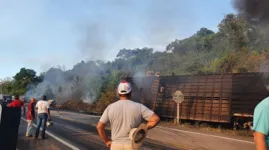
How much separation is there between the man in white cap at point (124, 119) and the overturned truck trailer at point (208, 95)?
420 inches

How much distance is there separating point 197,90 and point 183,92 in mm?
950

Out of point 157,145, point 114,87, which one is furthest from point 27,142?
point 114,87

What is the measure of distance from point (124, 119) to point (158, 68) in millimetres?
44328

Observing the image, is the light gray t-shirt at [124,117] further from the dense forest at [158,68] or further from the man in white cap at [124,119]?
the dense forest at [158,68]

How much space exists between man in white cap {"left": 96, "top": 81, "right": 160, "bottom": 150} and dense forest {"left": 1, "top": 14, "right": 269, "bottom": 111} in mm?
13499

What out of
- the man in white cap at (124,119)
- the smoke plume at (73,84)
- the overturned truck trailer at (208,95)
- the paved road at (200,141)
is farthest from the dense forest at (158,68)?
the man in white cap at (124,119)

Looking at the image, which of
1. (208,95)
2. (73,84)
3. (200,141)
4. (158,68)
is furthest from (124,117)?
(158,68)

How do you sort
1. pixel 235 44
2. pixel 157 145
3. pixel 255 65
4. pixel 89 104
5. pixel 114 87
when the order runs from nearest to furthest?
pixel 157 145 → pixel 255 65 → pixel 114 87 → pixel 89 104 → pixel 235 44

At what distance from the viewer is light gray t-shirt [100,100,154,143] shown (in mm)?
3393

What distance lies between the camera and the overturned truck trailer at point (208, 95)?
13.7m

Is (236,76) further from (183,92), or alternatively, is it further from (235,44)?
(235,44)

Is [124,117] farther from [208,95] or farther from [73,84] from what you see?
[73,84]

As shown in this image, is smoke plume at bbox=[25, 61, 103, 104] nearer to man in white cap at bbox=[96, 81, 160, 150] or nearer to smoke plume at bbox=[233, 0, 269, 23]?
smoke plume at bbox=[233, 0, 269, 23]

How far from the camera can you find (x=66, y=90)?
38125 mm
